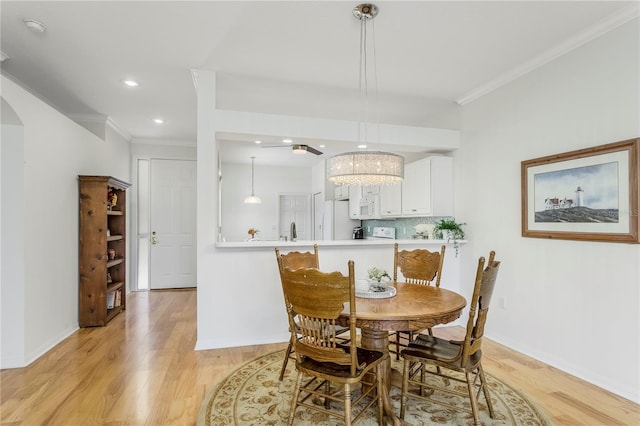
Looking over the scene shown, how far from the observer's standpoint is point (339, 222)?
6938 millimetres

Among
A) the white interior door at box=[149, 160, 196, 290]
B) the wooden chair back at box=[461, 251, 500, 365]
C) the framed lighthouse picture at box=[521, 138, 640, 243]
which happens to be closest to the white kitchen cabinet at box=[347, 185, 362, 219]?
the white interior door at box=[149, 160, 196, 290]

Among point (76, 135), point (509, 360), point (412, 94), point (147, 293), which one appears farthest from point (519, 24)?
point (147, 293)

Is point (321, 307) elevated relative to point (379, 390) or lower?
elevated

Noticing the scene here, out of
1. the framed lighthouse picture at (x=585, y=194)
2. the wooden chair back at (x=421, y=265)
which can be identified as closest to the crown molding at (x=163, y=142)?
the wooden chair back at (x=421, y=265)

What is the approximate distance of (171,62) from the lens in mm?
3264

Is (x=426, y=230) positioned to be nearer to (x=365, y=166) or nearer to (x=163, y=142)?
(x=365, y=166)

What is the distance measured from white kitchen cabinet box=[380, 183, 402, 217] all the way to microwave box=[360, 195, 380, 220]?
16 cm

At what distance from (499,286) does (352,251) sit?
159 centimetres

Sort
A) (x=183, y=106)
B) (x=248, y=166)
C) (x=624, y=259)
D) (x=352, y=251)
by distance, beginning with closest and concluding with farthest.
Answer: (x=624, y=259) < (x=352, y=251) < (x=183, y=106) < (x=248, y=166)

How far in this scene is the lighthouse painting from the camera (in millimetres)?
2635

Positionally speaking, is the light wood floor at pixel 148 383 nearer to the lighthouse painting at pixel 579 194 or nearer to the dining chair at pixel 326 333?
the dining chair at pixel 326 333

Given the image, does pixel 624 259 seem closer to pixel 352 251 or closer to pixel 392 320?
pixel 392 320

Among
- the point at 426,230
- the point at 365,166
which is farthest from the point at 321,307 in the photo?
the point at 426,230

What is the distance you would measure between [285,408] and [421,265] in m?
1.65
